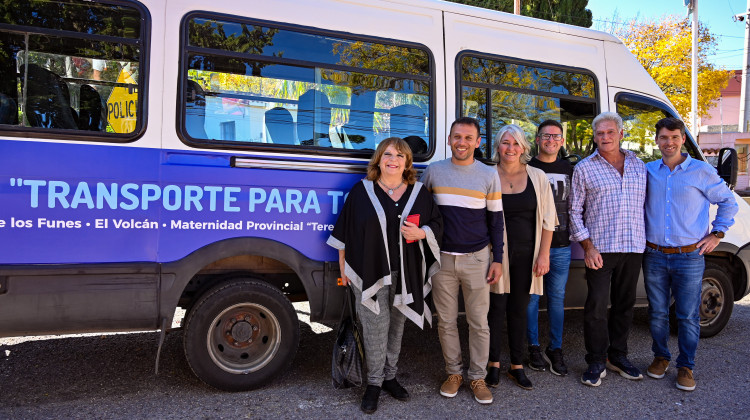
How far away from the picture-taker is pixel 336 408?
11.7ft

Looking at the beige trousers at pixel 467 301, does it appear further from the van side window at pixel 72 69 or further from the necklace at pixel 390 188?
the van side window at pixel 72 69

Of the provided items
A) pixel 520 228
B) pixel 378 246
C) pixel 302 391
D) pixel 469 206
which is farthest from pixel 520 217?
pixel 302 391

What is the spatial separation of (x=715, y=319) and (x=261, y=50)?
4802 mm

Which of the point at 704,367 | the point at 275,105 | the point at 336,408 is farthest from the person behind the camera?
the point at 704,367

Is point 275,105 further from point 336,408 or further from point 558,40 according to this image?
point 558,40

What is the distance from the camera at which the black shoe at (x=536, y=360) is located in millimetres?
4312

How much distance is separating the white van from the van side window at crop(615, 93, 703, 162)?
1.37 meters

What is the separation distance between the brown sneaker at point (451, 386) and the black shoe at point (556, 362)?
36.3 inches

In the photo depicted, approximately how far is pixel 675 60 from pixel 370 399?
64.7ft

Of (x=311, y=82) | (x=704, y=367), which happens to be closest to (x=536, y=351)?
(x=704, y=367)

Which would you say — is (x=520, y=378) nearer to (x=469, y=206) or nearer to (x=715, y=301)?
(x=469, y=206)

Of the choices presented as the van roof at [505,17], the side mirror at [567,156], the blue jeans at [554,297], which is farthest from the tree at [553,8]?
the blue jeans at [554,297]

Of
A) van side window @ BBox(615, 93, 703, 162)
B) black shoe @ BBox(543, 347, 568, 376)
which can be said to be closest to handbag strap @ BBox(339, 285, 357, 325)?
black shoe @ BBox(543, 347, 568, 376)

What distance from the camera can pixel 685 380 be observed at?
159 inches
